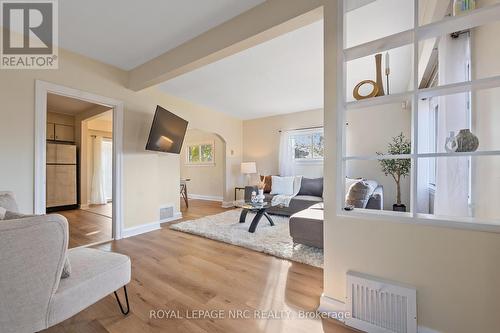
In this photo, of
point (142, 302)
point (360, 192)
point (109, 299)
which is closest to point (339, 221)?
point (360, 192)

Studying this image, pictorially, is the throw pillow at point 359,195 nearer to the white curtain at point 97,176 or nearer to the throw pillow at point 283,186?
the throw pillow at point 283,186

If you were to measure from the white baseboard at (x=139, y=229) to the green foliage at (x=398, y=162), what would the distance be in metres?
4.27

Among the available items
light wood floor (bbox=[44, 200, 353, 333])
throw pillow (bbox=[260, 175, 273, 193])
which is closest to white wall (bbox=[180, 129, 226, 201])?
throw pillow (bbox=[260, 175, 273, 193])

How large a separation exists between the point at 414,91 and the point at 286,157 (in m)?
4.32

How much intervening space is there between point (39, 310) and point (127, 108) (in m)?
2.95

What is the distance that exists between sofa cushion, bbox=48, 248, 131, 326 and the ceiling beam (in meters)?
2.08

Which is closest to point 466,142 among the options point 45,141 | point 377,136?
point 377,136

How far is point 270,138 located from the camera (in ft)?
19.8

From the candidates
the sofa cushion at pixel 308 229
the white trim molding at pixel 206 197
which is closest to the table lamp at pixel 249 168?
the white trim molding at pixel 206 197

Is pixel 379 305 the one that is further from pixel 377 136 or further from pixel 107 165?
pixel 107 165

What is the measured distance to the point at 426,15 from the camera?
186 centimetres

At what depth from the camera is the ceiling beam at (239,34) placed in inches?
66.5

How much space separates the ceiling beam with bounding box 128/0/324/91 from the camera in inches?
66.5

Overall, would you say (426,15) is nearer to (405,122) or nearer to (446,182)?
(446,182)
